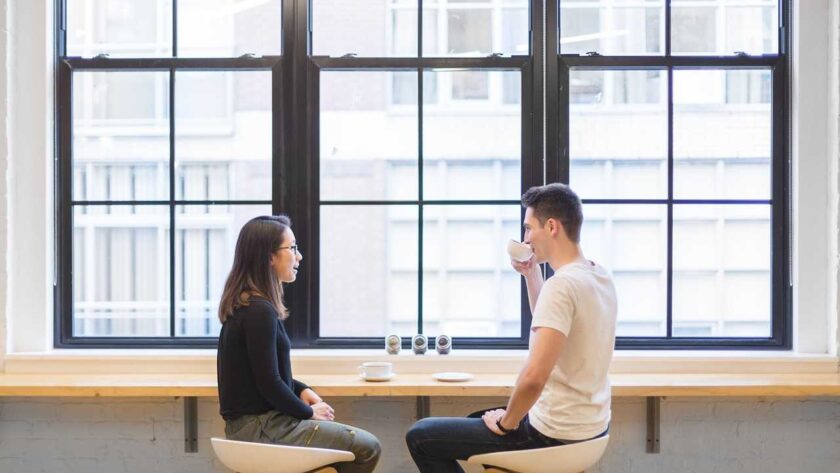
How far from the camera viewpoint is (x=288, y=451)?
10.2ft

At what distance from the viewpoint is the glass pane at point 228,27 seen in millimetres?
4289

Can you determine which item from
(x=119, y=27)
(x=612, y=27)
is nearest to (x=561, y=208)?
(x=612, y=27)

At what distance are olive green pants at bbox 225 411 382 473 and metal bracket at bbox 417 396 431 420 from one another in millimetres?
680

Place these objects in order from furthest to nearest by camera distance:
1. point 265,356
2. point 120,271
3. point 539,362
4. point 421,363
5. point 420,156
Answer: point 120,271
point 420,156
point 421,363
point 265,356
point 539,362

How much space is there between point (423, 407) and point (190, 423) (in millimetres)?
1076

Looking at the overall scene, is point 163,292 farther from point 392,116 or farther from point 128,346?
point 392,116

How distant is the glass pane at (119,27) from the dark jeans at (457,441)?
2329mm

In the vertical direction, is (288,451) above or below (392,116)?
below

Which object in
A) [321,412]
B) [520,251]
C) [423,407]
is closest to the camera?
[321,412]

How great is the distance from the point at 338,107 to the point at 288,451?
5.96 ft

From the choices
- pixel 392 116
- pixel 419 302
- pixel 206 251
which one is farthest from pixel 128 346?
pixel 392 116

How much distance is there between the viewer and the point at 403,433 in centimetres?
411

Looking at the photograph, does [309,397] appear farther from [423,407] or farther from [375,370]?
[423,407]

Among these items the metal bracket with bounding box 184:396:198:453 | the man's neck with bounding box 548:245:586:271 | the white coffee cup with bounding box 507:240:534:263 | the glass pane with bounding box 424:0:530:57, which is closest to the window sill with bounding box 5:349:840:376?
the metal bracket with bounding box 184:396:198:453
